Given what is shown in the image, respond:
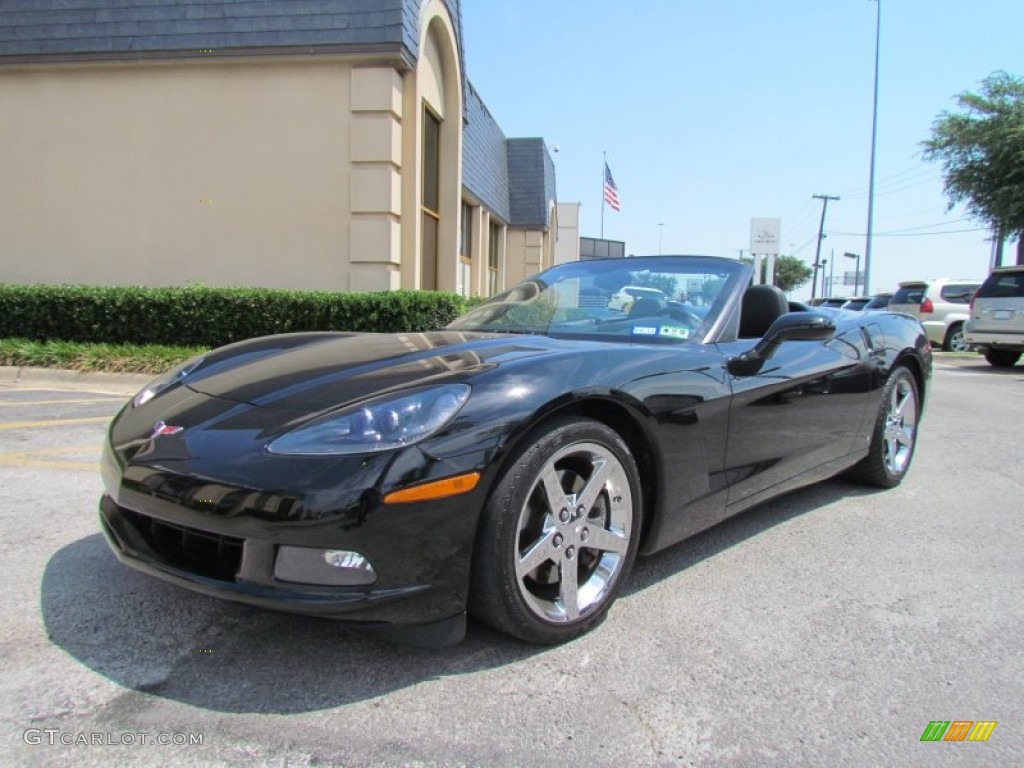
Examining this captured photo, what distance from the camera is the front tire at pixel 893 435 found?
13.3ft

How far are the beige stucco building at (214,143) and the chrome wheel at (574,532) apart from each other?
302 inches

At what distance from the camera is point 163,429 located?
7.25 feet

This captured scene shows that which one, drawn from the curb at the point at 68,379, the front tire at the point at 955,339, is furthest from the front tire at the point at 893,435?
the front tire at the point at 955,339

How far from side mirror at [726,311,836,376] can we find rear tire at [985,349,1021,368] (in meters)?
12.3

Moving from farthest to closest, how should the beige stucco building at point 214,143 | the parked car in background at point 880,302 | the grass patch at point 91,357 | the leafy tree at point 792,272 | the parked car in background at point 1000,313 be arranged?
the leafy tree at point 792,272 → the parked car in background at point 880,302 → the parked car in background at point 1000,313 → the beige stucco building at point 214,143 → the grass patch at point 91,357

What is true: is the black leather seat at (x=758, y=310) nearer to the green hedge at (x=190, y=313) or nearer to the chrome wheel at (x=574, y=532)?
the chrome wheel at (x=574, y=532)

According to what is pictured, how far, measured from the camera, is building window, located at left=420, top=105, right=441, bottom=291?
1136 centimetres

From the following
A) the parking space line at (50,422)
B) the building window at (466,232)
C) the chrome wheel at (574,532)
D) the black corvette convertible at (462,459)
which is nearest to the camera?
the black corvette convertible at (462,459)

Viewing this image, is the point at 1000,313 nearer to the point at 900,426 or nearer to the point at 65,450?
the point at 900,426

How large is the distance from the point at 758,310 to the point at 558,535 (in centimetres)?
172

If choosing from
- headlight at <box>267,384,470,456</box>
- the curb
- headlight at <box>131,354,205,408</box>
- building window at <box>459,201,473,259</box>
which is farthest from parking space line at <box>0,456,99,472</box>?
building window at <box>459,201,473,259</box>

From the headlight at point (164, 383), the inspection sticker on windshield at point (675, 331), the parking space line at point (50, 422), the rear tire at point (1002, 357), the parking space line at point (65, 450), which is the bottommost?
the parking space line at point (65, 450)

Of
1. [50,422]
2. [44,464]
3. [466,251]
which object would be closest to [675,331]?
[44,464]

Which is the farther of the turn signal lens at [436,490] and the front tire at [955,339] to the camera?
the front tire at [955,339]
